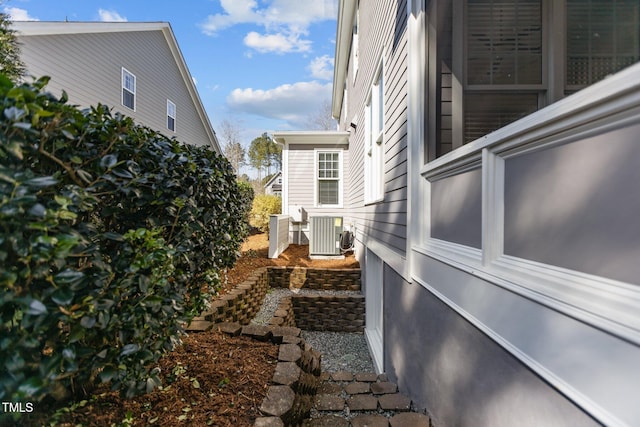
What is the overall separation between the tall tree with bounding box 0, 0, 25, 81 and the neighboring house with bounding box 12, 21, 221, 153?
958 mm

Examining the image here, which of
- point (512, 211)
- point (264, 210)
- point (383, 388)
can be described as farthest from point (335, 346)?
point (264, 210)

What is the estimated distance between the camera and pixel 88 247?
1.28 meters

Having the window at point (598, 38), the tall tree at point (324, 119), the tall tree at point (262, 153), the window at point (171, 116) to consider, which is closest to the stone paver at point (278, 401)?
the window at point (598, 38)

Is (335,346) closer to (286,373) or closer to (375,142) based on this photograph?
(286,373)

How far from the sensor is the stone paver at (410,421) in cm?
206

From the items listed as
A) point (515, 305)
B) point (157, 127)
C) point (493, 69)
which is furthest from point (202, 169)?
Result: point (157, 127)

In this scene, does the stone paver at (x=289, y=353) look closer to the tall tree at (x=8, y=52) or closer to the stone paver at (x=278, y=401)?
the stone paver at (x=278, y=401)

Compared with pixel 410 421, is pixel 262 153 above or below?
above

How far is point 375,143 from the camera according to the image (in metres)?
4.91

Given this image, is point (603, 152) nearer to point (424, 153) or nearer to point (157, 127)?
point (424, 153)

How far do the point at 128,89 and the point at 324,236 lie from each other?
27.3 feet

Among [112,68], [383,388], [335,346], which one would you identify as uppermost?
[112,68]

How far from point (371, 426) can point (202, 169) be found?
208 centimetres

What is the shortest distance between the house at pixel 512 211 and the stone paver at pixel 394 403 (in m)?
0.10
